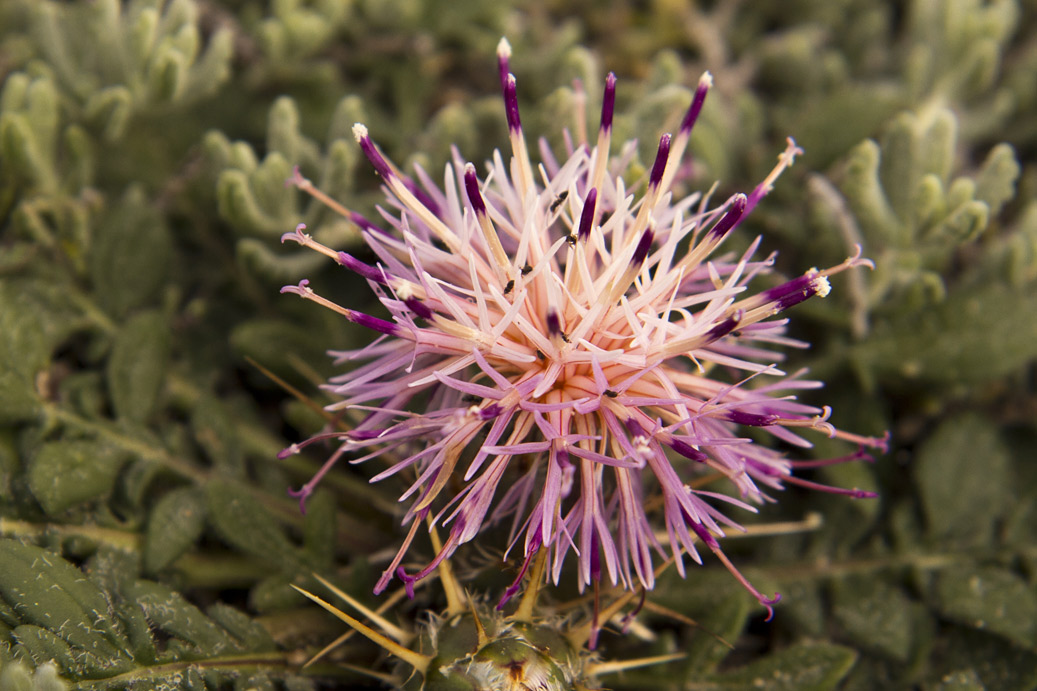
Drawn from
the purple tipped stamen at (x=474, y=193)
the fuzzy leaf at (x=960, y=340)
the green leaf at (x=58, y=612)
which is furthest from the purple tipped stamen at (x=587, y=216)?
the green leaf at (x=58, y=612)

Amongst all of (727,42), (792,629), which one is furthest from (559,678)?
(727,42)

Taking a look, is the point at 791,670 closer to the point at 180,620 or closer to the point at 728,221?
the point at 728,221

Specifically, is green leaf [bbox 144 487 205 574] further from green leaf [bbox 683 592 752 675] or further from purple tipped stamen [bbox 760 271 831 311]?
purple tipped stamen [bbox 760 271 831 311]

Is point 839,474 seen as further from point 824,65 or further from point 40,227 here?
point 40,227

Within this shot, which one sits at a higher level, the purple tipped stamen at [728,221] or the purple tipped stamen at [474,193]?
the purple tipped stamen at [474,193]

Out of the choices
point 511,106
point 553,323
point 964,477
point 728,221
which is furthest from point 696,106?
point 964,477

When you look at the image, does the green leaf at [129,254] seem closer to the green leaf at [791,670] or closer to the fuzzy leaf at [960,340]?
the green leaf at [791,670]
